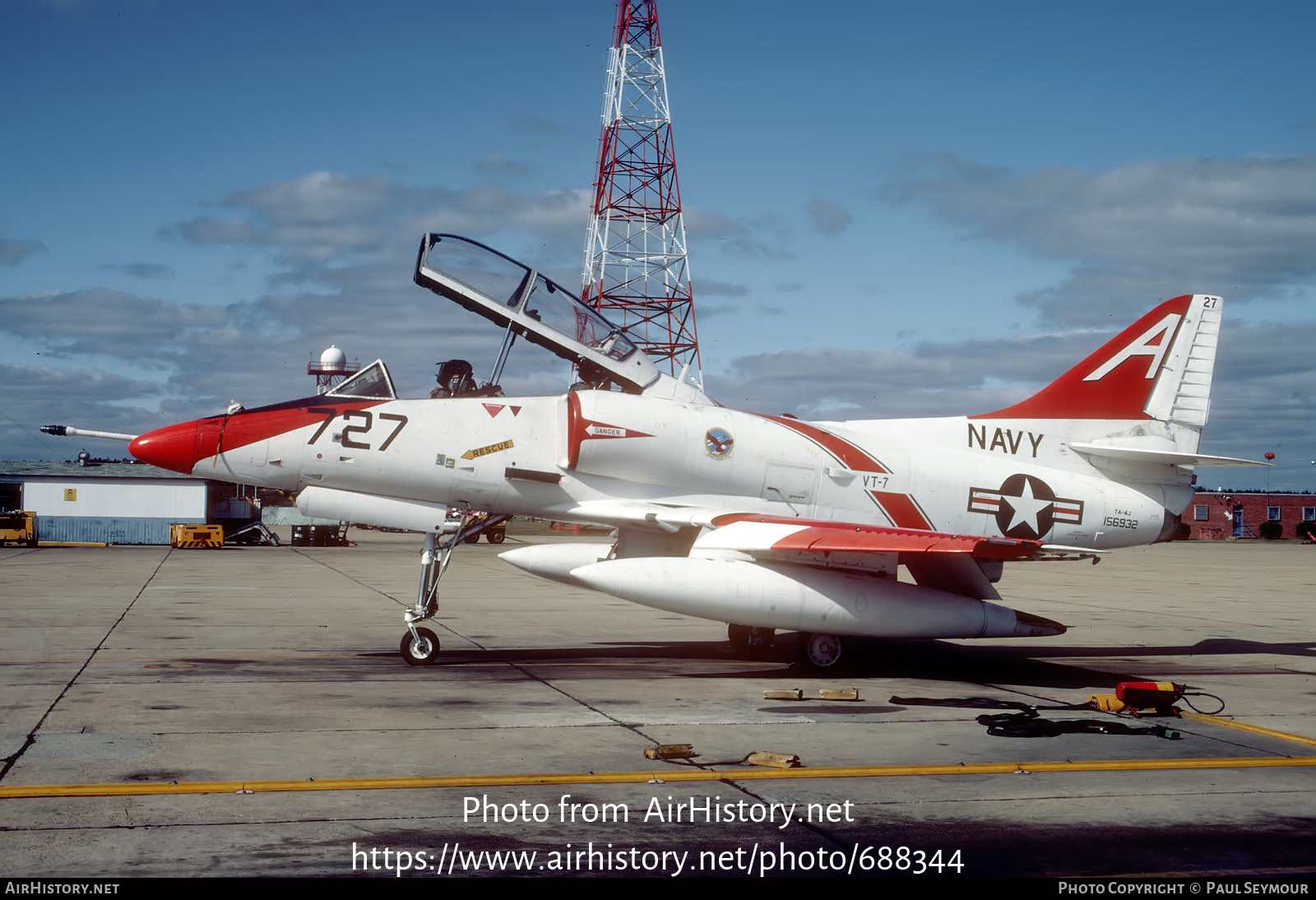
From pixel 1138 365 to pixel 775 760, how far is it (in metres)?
10.5

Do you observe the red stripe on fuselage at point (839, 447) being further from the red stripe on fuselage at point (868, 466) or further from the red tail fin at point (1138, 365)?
the red tail fin at point (1138, 365)

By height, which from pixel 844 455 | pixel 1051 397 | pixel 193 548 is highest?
pixel 1051 397

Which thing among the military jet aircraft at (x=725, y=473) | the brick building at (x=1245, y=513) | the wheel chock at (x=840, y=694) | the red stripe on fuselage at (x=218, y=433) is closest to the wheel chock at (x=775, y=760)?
the wheel chock at (x=840, y=694)

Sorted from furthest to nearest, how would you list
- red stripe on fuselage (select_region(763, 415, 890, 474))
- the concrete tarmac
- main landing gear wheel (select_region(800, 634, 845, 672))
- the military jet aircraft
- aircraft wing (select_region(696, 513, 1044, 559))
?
red stripe on fuselage (select_region(763, 415, 890, 474)) → main landing gear wheel (select_region(800, 634, 845, 672)) → the military jet aircraft → aircraft wing (select_region(696, 513, 1044, 559)) → the concrete tarmac

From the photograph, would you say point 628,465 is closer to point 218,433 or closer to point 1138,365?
point 218,433

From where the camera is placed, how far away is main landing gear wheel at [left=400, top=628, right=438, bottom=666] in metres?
12.5

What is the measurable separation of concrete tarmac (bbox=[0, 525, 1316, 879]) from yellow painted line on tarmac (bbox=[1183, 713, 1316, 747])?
0.05m

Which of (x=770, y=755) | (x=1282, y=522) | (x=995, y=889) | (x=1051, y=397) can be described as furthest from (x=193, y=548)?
(x=1282, y=522)

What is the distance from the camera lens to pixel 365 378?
43.2 ft

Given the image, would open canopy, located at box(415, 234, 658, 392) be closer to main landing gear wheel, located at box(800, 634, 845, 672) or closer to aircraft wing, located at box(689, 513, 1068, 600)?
aircraft wing, located at box(689, 513, 1068, 600)

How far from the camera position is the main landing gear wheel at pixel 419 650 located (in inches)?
492

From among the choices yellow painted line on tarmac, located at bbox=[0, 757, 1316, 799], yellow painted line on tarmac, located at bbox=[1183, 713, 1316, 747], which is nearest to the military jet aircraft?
yellow painted line on tarmac, located at bbox=[1183, 713, 1316, 747]

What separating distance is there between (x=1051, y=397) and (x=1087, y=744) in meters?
8.01

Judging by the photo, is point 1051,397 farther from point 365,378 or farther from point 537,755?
point 537,755
